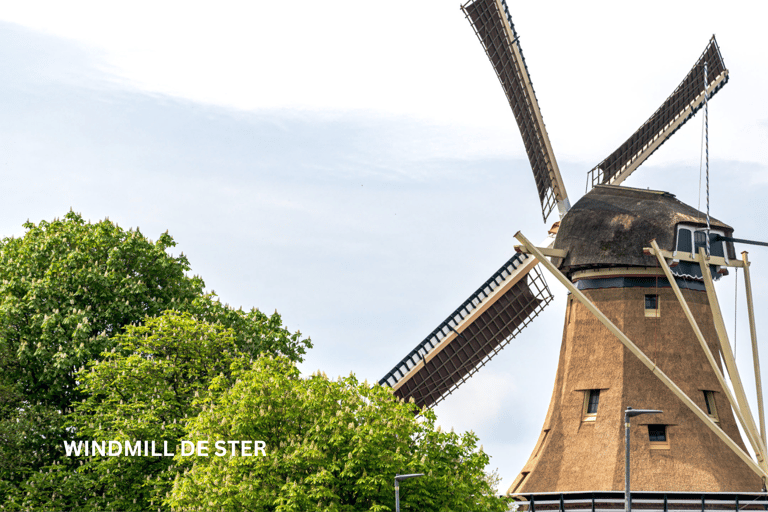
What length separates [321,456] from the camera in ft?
100

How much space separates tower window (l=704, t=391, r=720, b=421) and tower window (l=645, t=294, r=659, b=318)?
3.79 meters

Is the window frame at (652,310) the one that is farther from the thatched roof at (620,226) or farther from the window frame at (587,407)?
the window frame at (587,407)

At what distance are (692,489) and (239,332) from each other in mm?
18631

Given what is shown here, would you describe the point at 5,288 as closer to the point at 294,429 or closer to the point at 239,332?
the point at 239,332

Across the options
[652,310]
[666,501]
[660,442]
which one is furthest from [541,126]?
[666,501]

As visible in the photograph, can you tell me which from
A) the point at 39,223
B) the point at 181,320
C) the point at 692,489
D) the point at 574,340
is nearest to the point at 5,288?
the point at 39,223

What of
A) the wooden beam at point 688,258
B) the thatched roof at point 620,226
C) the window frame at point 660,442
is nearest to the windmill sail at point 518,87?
the thatched roof at point 620,226

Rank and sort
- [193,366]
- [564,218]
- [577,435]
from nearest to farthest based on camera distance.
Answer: [193,366], [577,435], [564,218]

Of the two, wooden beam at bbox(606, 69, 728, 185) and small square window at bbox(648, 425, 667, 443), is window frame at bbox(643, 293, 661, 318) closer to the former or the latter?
small square window at bbox(648, 425, 667, 443)

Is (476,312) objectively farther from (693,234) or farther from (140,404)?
(140,404)

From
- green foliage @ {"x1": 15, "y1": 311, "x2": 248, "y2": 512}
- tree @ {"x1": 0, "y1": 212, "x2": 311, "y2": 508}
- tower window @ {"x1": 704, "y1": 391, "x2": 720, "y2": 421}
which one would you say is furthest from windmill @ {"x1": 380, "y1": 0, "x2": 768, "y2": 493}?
green foliage @ {"x1": 15, "y1": 311, "x2": 248, "y2": 512}

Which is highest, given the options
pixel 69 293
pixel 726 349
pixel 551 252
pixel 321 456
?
pixel 551 252

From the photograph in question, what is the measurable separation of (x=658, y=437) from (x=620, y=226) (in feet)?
27.9

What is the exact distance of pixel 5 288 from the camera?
38.6 m
